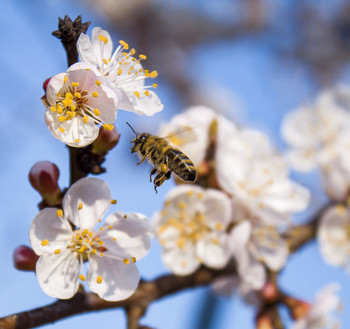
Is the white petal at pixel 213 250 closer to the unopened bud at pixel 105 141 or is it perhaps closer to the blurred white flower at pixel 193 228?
the blurred white flower at pixel 193 228

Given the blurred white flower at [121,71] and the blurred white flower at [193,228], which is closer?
the blurred white flower at [121,71]

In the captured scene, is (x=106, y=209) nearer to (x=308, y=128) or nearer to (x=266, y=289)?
(x=266, y=289)

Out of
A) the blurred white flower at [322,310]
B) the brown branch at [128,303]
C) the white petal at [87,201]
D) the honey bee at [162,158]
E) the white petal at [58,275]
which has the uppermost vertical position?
the honey bee at [162,158]

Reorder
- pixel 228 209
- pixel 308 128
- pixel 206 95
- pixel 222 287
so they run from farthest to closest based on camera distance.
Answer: pixel 206 95, pixel 308 128, pixel 222 287, pixel 228 209

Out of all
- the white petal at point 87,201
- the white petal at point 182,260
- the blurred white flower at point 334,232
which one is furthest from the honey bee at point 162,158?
the blurred white flower at point 334,232

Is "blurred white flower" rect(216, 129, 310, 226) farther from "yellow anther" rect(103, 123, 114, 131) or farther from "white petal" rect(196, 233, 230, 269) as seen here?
"yellow anther" rect(103, 123, 114, 131)

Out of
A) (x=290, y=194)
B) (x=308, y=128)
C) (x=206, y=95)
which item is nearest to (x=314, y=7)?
(x=206, y=95)

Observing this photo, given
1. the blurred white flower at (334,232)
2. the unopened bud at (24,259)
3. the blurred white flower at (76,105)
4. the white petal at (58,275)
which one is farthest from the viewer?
the blurred white flower at (334,232)

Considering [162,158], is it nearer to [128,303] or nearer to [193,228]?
[128,303]
